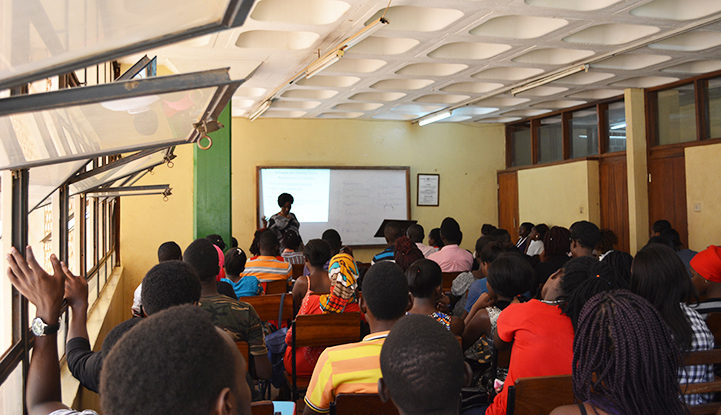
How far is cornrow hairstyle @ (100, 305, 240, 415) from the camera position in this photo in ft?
2.21

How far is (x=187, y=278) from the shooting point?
65.2 inches

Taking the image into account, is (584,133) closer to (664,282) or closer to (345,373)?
(664,282)

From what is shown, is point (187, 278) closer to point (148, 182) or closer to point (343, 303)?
point (343, 303)

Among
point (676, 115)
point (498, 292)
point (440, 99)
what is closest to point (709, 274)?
point (498, 292)

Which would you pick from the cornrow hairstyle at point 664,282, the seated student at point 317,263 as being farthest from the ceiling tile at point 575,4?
the cornrow hairstyle at point 664,282

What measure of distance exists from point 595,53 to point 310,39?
2897mm

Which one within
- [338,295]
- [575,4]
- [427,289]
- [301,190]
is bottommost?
[338,295]

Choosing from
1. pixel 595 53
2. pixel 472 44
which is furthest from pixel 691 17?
pixel 472 44

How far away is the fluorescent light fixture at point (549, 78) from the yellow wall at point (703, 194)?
74.6 inches

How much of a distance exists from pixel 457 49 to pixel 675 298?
3.85 m

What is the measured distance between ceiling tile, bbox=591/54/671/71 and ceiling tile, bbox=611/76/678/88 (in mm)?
667

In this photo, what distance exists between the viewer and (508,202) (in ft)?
30.5

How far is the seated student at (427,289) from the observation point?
2.46 m

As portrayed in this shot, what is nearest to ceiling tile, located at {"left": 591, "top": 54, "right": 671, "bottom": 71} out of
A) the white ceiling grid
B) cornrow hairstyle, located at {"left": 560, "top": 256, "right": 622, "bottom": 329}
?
the white ceiling grid
